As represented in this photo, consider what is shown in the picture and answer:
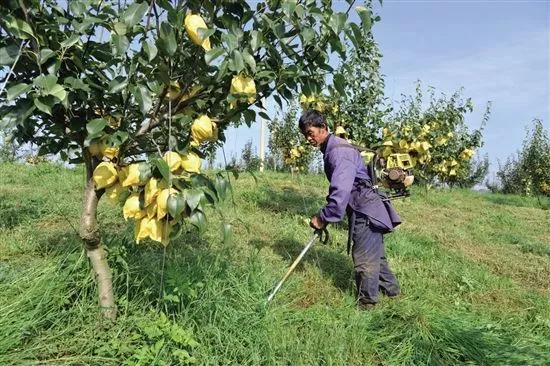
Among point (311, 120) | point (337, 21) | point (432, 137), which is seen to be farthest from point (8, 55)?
point (432, 137)

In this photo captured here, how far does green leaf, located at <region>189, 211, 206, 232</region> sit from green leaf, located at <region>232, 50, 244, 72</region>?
61cm

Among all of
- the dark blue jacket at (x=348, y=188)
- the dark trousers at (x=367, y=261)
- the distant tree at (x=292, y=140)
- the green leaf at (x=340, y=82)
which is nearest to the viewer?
the green leaf at (x=340, y=82)

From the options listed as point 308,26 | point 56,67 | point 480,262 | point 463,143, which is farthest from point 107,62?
point 463,143

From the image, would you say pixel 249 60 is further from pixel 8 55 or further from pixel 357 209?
pixel 357 209

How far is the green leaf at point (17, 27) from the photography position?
1.86 metres

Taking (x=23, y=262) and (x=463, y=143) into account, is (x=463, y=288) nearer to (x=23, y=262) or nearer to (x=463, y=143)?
(x=23, y=262)

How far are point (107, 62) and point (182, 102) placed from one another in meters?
0.38

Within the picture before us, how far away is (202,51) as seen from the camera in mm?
2227

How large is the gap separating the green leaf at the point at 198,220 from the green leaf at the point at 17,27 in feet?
3.04

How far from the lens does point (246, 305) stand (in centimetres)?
312

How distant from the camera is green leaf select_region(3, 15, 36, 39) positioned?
1.86 metres

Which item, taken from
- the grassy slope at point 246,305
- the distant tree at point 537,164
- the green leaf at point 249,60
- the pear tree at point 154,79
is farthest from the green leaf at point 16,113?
the distant tree at point 537,164

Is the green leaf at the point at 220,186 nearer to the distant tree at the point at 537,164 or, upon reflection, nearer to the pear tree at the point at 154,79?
the pear tree at the point at 154,79

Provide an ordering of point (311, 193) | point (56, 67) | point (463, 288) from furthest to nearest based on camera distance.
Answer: point (311, 193), point (463, 288), point (56, 67)
